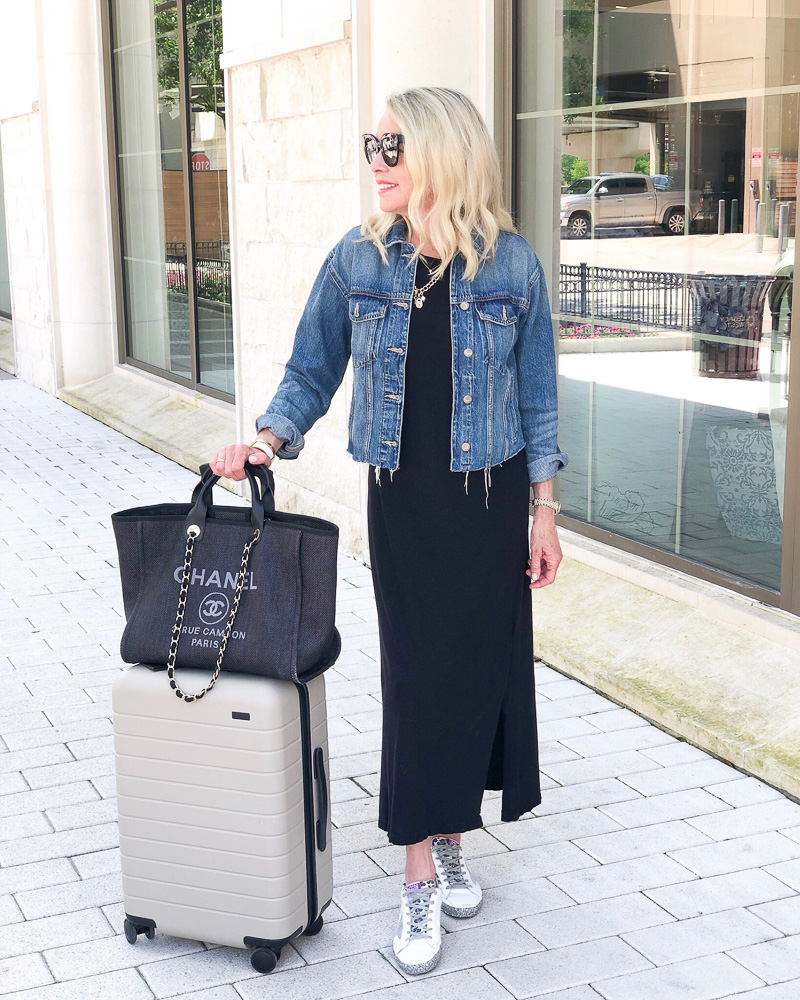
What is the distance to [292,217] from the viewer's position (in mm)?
6699

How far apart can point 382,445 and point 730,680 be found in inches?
72.3

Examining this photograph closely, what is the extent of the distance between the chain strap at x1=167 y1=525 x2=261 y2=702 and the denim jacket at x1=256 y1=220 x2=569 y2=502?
1.01 ft

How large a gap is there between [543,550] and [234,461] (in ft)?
2.44

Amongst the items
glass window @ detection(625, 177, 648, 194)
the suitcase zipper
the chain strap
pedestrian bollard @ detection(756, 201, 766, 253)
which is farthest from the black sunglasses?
glass window @ detection(625, 177, 648, 194)

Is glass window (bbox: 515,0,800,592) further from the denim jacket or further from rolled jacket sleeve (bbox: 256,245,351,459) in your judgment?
rolled jacket sleeve (bbox: 256,245,351,459)

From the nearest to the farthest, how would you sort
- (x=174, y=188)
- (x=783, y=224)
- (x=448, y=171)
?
1. (x=448, y=171)
2. (x=783, y=224)
3. (x=174, y=188)

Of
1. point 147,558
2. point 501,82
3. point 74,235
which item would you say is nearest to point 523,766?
point 147,558

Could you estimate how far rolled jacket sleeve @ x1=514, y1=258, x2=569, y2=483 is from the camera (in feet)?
9.89

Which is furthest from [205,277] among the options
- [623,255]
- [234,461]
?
[234,461]

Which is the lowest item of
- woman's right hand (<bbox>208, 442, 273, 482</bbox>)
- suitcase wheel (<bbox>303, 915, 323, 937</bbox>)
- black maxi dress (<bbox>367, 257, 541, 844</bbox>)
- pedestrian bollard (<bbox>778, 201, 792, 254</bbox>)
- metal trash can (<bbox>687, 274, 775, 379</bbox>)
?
suitcase wheel (<bbox>303, 915, 323, 937</bbox>)

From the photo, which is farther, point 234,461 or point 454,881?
point 454,881

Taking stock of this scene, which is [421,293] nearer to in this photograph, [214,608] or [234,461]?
[234,461]

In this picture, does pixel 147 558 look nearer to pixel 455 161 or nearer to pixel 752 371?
pixel 455 161

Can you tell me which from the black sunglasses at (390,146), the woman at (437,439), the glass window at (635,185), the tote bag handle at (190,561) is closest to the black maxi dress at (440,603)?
the woman at (437,439)
